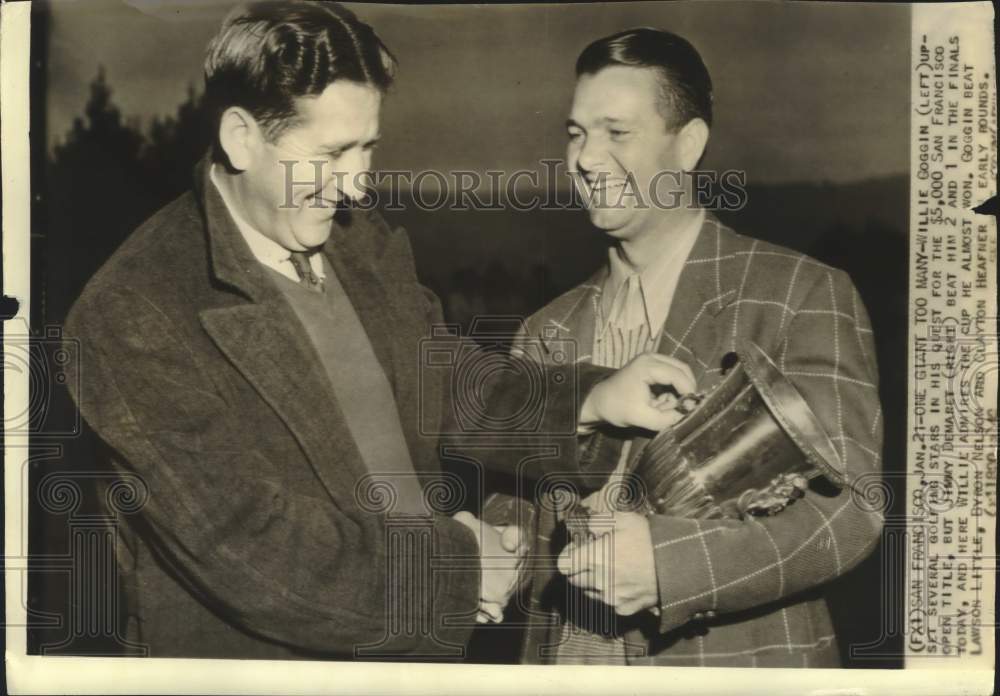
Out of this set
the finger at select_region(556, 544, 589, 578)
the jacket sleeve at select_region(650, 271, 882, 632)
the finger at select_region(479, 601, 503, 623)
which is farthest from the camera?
the finger at select_region(479, 601, 503, 623)

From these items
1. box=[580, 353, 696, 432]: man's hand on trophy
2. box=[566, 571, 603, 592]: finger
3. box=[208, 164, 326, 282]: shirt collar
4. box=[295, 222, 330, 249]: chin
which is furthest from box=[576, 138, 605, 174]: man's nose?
box=[566, 571, 603, 592]: finger

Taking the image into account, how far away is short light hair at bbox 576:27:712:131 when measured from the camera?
16.4ft

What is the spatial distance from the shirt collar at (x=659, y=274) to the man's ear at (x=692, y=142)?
8.3 inches

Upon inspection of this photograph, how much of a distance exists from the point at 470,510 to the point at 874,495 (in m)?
1.70

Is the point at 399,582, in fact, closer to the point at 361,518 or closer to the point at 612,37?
the point at 361,518

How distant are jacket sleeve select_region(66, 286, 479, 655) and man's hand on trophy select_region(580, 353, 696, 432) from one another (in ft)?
3.51

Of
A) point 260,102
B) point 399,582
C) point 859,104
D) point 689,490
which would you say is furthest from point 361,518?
point 859,104

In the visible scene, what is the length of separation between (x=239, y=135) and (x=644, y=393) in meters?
2.00

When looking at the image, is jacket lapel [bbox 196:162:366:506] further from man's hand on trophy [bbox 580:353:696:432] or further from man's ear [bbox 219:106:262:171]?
man's hand on trophy [bbox 580:353:696:432]

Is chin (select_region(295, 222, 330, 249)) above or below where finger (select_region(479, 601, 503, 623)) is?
above

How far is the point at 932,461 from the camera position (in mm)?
5031

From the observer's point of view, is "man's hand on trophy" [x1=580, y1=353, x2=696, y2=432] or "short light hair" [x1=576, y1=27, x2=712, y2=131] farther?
"short light hair" [x1=576, y1=27, x2=712, y2=131]

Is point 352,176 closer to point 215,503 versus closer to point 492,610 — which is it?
point 215,503

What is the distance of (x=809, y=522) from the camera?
4883 mm
